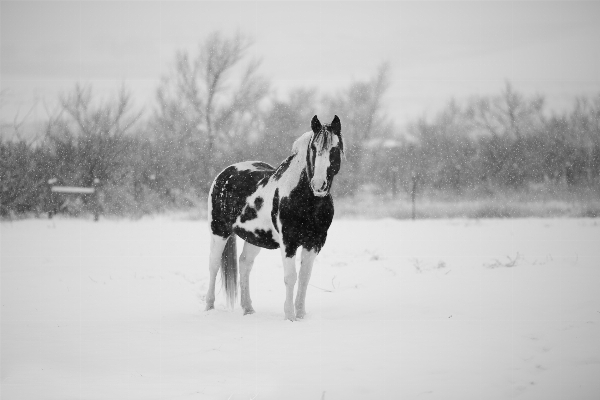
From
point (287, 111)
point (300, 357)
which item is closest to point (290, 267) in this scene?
point (300, 357)

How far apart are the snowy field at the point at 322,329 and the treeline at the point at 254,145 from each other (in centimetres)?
810

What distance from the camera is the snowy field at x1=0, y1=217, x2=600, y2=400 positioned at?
4016mm

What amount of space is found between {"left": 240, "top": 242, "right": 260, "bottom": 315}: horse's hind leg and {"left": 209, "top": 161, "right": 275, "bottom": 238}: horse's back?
0.34 metres

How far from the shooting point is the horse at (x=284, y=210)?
550 cm

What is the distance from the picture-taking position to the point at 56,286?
28.1 ft

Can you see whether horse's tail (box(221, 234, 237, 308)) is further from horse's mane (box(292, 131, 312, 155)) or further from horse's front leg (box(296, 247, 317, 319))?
horse's mane (box(292, 131, 312, 155))

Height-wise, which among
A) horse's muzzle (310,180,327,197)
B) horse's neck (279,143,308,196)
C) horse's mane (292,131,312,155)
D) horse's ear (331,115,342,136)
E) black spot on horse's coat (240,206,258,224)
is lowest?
black spot on horse's coat (240,206,258,224)

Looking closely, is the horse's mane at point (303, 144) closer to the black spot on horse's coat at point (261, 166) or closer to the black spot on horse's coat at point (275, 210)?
the black spot on horse's coat at point (275, 210)

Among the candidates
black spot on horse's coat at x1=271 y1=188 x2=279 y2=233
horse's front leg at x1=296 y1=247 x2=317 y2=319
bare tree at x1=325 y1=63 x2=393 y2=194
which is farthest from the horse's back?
bare tree at x1=325 y1=63 x2=393 y2=194

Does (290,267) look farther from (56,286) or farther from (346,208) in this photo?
(346,208)

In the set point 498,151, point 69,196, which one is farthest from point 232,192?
point 498,151

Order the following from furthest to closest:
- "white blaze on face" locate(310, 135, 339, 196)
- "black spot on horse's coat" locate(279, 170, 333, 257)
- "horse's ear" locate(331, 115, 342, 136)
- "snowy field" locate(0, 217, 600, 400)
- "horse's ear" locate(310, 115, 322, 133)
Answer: "black spot on horse's coat" locate(279, 170, 333, 257)
"horse's ear" locate(331, 115, 342, 136)
"horse's ear" locate(310, 115, 322, 133)
"white blaze on face" locate(310, 135, 339, 196)
"snowy field" locate(0, 217, 600, 400)

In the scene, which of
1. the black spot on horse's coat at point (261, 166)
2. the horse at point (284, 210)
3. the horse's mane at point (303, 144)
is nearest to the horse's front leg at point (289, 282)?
the horse at point (284, 210)

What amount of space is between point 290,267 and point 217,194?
1669 mm
